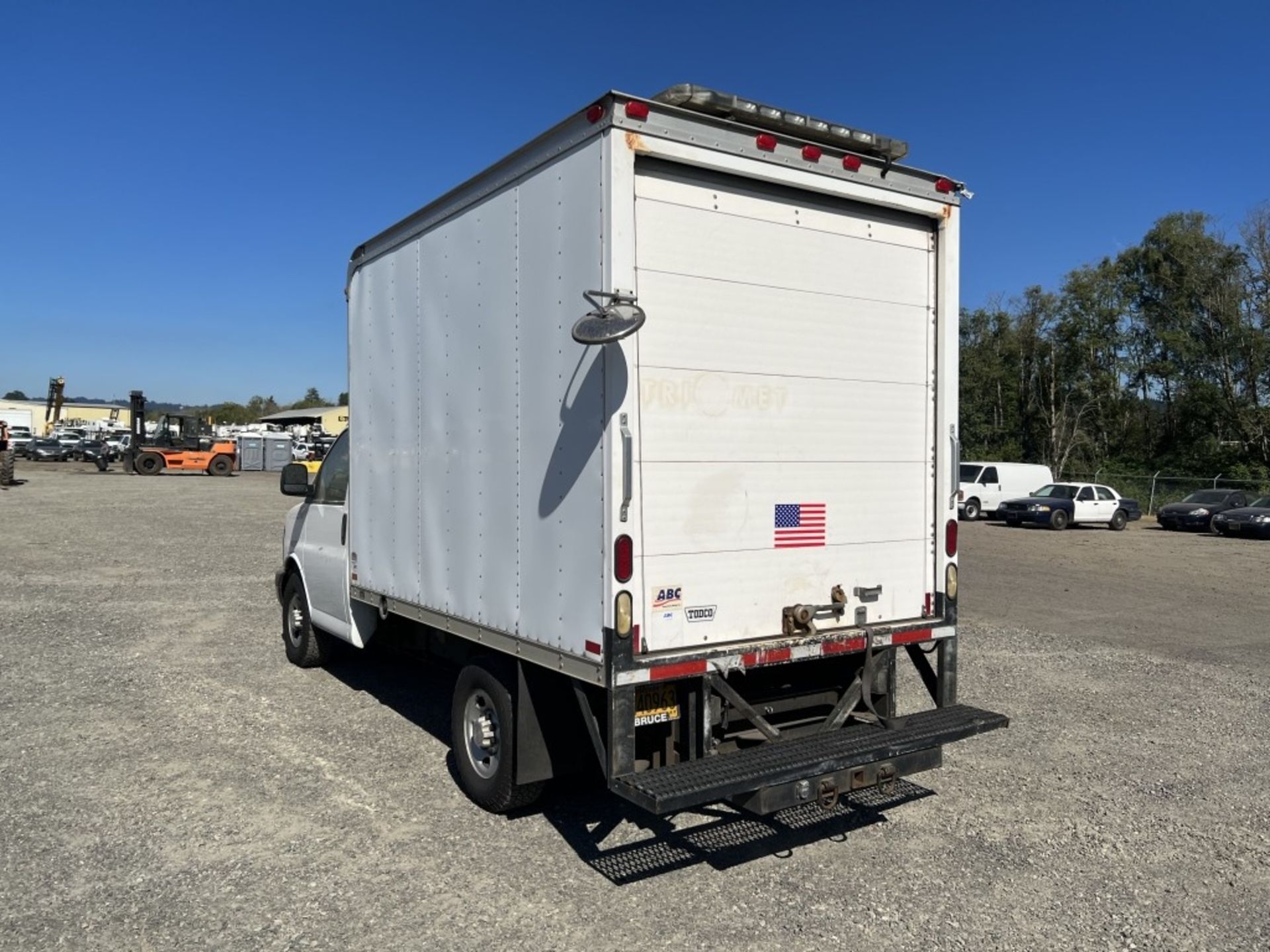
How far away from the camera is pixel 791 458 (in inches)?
179

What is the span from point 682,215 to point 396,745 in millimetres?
3762

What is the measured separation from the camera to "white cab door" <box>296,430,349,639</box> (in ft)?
22.3

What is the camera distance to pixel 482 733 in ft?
15.9

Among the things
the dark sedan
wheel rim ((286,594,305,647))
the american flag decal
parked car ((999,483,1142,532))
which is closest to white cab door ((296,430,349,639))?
wheel rim ((286,594,305,647))

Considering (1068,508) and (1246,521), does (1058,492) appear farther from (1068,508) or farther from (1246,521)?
(1246,521)

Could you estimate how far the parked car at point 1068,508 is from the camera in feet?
94.8

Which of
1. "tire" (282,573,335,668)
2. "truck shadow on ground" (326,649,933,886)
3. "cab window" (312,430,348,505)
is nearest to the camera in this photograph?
"truck shadow on ground" (326,649,933,886)

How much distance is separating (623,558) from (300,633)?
16.3 feet

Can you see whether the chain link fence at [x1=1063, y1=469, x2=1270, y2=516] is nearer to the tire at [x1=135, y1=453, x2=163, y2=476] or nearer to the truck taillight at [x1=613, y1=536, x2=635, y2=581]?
the truck taillight at [x1=613, y1=536, x2=635, y2=581]

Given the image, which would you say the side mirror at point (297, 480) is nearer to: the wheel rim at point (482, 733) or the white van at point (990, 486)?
the wheel rim at point (482, 733)

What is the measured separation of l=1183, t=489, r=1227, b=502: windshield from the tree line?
1091cm

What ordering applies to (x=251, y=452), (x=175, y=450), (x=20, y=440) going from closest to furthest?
(x=175, y=450) → (x=251, y=452) → (x=20, y=440)

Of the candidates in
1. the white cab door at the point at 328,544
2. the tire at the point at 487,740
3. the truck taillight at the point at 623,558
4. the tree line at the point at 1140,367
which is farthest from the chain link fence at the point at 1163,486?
the truck taillight at the point at 623,558

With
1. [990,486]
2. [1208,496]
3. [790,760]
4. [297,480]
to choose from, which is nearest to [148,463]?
[990,486]
